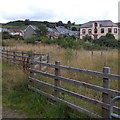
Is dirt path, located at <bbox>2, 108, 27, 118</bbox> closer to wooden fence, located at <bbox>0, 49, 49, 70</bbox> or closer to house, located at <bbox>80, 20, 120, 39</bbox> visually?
wooden fence, located at <bbox>0, 49, 49, 70</bbox>

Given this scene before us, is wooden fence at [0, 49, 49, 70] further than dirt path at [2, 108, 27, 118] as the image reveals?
Yes

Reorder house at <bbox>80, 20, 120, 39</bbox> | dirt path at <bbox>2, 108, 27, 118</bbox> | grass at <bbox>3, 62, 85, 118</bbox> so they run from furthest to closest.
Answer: house at <bbox>80, 20, 120, 39</bbox> → dirt path at <bbox>2, 108, 27, 118</bbox> → grass at <bbox>3, 62, 85, 118</bbox>

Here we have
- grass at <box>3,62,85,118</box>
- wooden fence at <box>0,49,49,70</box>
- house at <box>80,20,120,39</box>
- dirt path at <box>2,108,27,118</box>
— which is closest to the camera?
grass at <box>3,62,85,118</box>

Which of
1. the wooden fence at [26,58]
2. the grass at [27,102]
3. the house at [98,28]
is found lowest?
the grass at [27,102]

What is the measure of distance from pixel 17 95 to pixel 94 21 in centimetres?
7675

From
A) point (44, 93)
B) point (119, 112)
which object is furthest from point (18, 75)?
point (119, 112)

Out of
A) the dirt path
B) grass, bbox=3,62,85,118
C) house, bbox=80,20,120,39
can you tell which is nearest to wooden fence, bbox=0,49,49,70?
grass, bbox=3,62,85,118

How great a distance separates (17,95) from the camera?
6797 millimetres

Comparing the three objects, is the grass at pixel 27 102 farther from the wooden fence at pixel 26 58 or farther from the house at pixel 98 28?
the house at pixel 98 28

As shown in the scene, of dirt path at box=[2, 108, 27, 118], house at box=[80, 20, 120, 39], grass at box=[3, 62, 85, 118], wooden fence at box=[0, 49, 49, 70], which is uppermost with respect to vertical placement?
house at box=[80, 20, 120, 39]

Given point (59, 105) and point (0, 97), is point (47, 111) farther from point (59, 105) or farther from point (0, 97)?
point (0, 97)

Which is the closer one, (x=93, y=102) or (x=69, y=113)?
(x=93, y=102)

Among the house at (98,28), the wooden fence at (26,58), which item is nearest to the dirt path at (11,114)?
the wooden fence at (26,58)

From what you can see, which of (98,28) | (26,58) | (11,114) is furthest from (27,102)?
(98,28)
